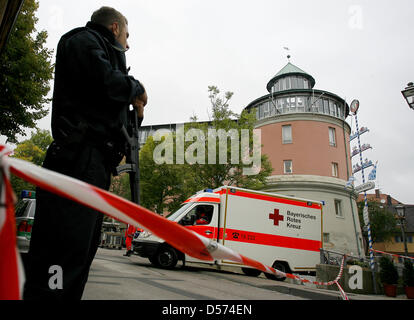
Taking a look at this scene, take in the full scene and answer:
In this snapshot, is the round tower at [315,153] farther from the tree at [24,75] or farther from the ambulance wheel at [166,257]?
the tree at [24,75]

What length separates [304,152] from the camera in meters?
28.2

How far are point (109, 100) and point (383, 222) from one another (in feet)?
164

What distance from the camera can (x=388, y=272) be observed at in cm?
997

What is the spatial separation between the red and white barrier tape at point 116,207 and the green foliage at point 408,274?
1102 centimetres

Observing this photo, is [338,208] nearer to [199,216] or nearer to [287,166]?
[287,166]

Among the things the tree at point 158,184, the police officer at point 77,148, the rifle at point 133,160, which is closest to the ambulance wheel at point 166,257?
the rifle at point 133,160

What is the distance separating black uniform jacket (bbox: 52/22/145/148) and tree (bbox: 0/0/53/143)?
9.73m

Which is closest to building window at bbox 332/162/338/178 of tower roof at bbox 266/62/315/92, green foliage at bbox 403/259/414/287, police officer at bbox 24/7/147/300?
tower roof at bbox 266/62/315/92

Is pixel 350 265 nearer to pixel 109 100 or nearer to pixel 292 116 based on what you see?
pixel 109 100

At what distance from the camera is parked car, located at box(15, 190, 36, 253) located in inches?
236

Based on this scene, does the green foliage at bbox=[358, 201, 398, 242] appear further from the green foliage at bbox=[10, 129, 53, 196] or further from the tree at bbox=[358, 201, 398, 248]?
the green foliage at bbox=[10, 129, 53, 196]

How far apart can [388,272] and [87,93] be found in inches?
463

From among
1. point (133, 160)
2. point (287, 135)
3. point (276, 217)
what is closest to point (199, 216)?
point (276, 217)

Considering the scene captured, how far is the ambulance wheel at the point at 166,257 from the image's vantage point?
31.1ft
